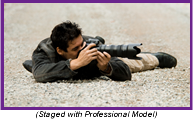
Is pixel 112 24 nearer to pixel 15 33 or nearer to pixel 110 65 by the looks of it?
pixel 15 33

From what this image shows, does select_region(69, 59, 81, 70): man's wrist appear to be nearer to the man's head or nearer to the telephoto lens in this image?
the man's head

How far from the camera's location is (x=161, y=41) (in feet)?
26.3

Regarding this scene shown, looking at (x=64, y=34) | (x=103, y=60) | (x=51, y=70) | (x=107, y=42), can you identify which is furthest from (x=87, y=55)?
(x=107, y=42)

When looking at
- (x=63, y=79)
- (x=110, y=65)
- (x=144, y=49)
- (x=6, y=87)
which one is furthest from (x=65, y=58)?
(x=144, y=49)

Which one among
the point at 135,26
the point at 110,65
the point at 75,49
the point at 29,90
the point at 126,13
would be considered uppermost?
the point at 126,13

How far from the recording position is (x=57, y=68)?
3.30 metres

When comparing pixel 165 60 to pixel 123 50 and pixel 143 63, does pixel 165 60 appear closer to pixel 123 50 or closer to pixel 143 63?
pixel 143 63

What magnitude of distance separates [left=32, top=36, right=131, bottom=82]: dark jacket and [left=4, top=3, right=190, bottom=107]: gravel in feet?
0.39

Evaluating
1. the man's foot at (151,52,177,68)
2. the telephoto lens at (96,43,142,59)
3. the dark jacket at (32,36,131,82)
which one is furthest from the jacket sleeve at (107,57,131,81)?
the man's foot at (151,52,177,68)

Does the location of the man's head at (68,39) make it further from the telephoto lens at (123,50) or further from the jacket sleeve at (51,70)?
the telephoto lens at (123,50)

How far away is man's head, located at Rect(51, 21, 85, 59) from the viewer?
3.25 meters

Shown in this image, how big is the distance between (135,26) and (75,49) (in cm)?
678

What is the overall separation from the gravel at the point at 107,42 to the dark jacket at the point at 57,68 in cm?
12

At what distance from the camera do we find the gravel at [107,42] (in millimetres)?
2820
